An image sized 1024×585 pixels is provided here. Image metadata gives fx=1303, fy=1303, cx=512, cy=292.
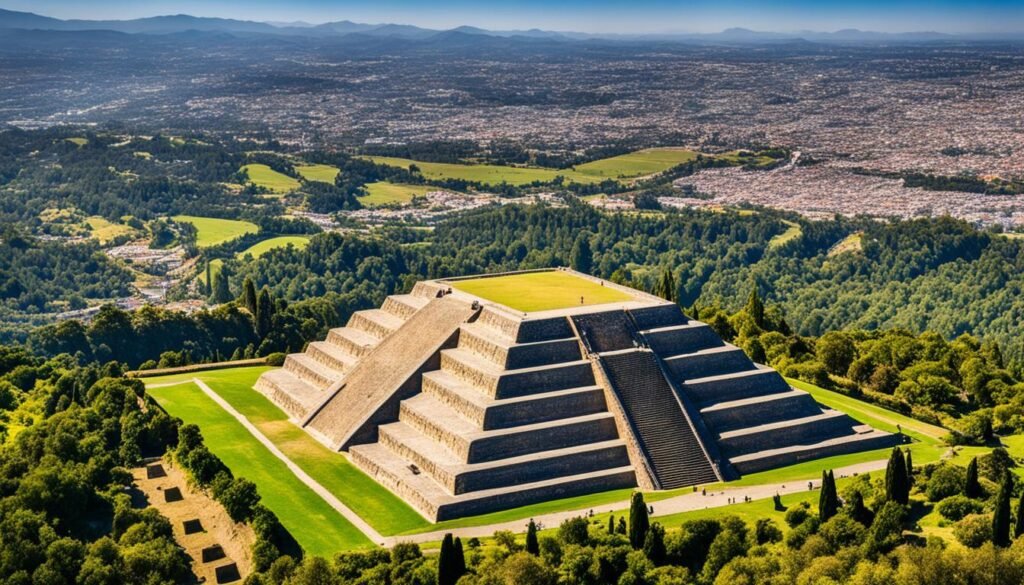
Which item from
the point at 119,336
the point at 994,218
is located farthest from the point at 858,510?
the point at 994,218

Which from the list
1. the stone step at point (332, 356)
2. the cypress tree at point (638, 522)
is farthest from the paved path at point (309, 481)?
the cypress tree at point (638, 522)

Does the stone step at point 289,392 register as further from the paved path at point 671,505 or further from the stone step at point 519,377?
the paved path at point 671,505

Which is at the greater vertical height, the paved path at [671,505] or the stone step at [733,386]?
the stone step at [733,386]

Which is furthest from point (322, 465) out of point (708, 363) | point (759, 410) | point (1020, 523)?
point (1020, 523)

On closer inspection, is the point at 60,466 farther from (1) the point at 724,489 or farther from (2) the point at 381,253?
(2) the point at 381,253

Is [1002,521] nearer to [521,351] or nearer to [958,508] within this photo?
[958,508]
